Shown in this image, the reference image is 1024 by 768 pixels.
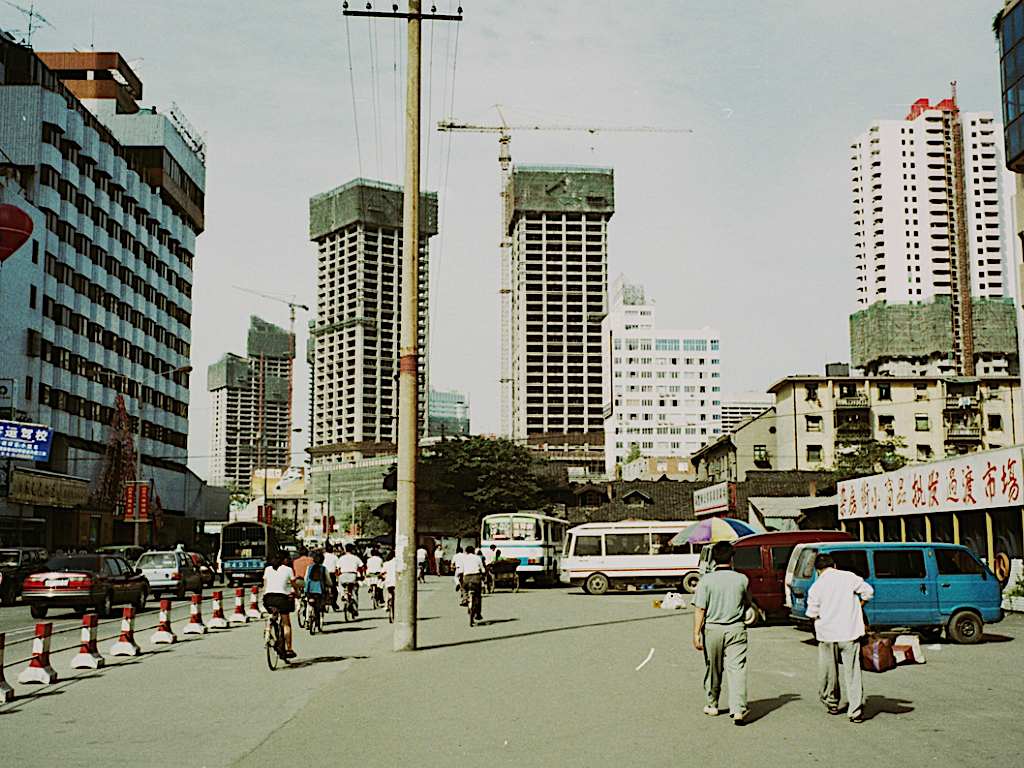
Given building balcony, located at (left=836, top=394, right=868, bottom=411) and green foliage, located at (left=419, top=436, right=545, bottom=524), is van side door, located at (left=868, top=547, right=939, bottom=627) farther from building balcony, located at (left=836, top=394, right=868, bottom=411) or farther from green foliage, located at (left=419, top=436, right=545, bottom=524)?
building balcony, located at (left=836, top=394, right=868, bottom=411)

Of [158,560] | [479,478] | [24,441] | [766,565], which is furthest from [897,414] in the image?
[766,565]

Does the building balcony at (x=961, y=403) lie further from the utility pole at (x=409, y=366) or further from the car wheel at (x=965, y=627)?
the utility pole at (x=409, y=366)

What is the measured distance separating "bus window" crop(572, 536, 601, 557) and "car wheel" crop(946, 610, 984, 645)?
19943 millimetres

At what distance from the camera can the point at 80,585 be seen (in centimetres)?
2467

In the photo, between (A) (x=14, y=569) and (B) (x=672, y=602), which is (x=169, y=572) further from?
(B) (x=672, y=602)

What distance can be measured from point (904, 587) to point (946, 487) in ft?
54.0

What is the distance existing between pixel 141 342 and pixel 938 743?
8396 centimetres

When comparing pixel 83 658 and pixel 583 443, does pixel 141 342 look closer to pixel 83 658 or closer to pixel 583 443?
pixel 83 658

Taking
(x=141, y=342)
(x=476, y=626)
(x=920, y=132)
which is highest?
(x=920, y=132)

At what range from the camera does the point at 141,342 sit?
281 feet

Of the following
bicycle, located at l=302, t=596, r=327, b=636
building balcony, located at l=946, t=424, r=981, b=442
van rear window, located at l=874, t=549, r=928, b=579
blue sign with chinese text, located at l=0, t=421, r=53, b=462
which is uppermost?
building balcony, located at l=946, t=424, r=981, b=442

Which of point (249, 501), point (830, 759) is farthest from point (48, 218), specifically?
point (249, 501)

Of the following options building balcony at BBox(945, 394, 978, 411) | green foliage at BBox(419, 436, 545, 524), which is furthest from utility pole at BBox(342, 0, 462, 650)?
building balcony at BBox(945, 394, 978, 411)

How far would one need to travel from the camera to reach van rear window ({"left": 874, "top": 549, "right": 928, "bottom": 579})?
58.3 ft
